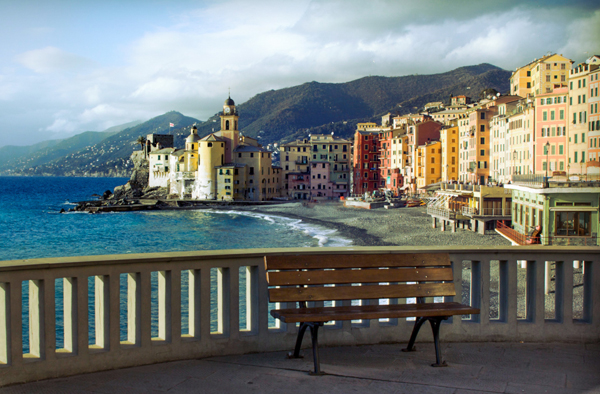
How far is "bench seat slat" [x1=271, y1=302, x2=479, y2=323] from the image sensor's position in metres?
4.62

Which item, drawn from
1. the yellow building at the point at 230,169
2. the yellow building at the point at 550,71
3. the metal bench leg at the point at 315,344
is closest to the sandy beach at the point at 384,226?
the yellow building at the point at 230,169

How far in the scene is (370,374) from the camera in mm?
4773

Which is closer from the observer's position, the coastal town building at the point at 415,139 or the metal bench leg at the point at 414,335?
the metal bench leg at the point at 414,335

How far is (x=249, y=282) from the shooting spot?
208 inches

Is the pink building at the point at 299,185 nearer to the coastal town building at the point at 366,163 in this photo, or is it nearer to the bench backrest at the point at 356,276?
the coastal town building at the point at 366,163

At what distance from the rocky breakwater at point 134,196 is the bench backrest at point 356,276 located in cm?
8015

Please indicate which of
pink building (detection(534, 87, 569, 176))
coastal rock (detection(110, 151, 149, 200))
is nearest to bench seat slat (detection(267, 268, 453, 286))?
pink building (detection(534, 87, 569, 176))

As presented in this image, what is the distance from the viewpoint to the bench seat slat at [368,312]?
15.2ft

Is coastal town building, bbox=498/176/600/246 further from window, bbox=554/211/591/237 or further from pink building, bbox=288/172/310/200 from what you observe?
pink building, bbox=288/172/310/200

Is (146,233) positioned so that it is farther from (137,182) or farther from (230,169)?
(137,182)

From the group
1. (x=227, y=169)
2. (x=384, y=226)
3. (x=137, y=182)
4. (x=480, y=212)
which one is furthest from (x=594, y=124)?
(x=137, y=182)

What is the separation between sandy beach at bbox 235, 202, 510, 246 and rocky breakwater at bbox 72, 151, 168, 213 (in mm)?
21077

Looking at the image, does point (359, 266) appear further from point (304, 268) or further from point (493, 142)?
point (493, 142)

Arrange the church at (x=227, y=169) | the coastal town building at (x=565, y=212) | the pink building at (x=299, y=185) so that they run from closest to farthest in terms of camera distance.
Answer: the coastal town building at (x=565, y=212) → the church at (x=227, y=169) → the pink building at (x=299, y=185)
